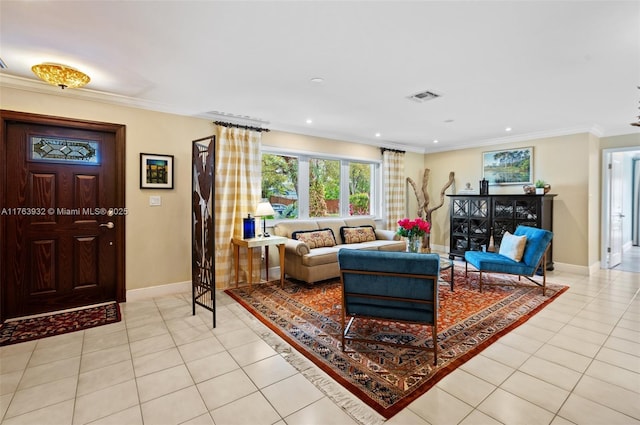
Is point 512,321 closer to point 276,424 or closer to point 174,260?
point 276,424

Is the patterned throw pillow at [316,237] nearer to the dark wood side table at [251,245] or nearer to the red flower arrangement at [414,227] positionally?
the dark wood side table at [251,245]

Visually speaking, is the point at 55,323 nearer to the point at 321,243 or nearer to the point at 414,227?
the point at 321,243

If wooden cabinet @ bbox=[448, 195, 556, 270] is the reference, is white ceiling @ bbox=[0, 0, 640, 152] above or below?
above

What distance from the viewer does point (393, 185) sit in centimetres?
659

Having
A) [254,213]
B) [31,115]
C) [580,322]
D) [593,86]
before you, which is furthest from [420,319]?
[31,115]

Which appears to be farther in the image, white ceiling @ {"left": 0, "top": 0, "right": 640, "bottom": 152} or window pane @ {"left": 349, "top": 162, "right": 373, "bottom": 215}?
window pane @ {"left": 349, "top": 162, "right": 373, "bottom": 215}

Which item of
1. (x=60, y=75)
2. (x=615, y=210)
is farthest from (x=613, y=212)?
(x=60, y=75)

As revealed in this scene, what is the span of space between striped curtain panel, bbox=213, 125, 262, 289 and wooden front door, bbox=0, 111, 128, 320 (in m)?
1.18

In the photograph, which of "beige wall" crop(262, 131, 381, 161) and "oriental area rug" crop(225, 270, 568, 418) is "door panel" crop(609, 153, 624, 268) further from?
"beige wall" crop(262, 131, 381, 161)

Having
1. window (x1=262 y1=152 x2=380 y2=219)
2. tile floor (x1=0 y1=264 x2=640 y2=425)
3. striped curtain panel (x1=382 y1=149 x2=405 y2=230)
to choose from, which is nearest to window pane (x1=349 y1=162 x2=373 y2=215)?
window (x1=262 y1=152 x2=380 y2=219)

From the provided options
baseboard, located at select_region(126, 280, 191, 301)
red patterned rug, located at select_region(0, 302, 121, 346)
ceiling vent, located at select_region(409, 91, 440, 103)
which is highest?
ceiling vent, located at select_region(409, 91, 440, 103)

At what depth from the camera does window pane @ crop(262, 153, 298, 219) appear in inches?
200

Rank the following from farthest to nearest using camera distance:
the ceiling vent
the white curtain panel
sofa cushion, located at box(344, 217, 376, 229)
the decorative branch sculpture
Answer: the white curtain panel
the decorative branch sculpture
sofa cushion, located at box(344, 217, 376, 229)
the ceiling vent

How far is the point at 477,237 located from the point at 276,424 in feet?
17.6
